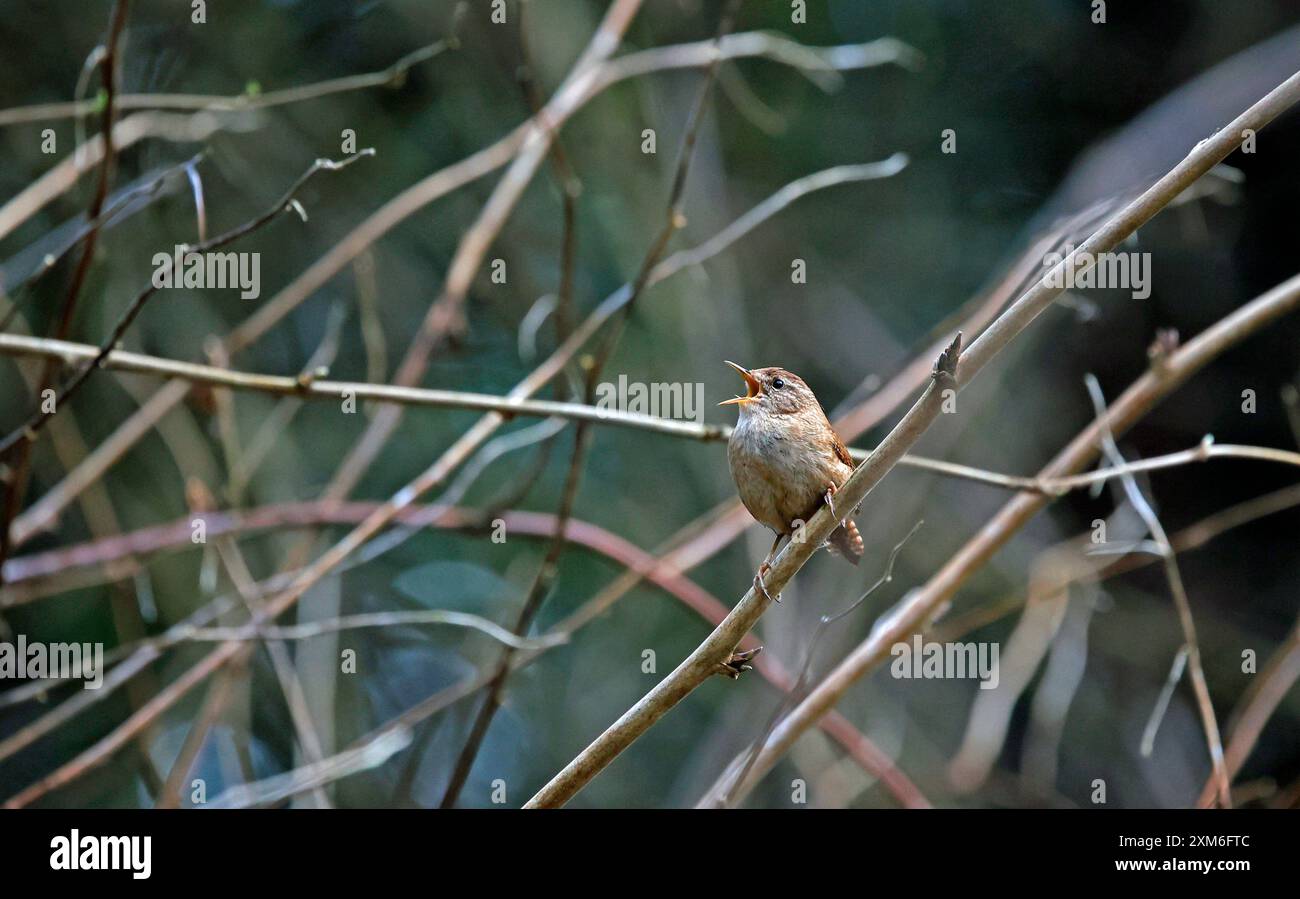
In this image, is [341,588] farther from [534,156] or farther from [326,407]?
[534,156]

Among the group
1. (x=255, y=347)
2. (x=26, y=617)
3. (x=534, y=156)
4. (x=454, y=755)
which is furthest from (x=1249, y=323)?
(x=26, y=617)

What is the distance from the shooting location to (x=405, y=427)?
591 centimetres

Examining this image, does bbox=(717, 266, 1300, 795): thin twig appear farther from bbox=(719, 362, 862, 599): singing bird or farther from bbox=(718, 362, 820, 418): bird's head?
bbox=(718, 362, 820, 418): bird's head

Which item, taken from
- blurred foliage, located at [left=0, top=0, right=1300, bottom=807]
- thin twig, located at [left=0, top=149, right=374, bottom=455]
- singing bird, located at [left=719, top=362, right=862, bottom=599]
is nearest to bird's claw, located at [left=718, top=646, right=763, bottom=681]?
singing bird, located at [left=719, top=362, right=862, bottom=599]

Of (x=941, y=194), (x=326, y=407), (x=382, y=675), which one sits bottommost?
(x=382, y=675)

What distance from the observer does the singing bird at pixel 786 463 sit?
2.71 metres

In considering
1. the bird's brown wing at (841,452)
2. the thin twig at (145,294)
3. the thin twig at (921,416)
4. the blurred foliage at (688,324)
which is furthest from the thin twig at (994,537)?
the thin twig at (145,294)

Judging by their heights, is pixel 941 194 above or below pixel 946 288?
above

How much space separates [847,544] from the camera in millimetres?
3035

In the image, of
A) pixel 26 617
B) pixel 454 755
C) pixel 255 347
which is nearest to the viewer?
pixel 454 755

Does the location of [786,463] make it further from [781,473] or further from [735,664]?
[735,664]

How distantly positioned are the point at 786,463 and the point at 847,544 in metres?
0.44

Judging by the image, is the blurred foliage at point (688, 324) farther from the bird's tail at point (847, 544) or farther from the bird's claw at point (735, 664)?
the bird's claw at point (735, 664)
